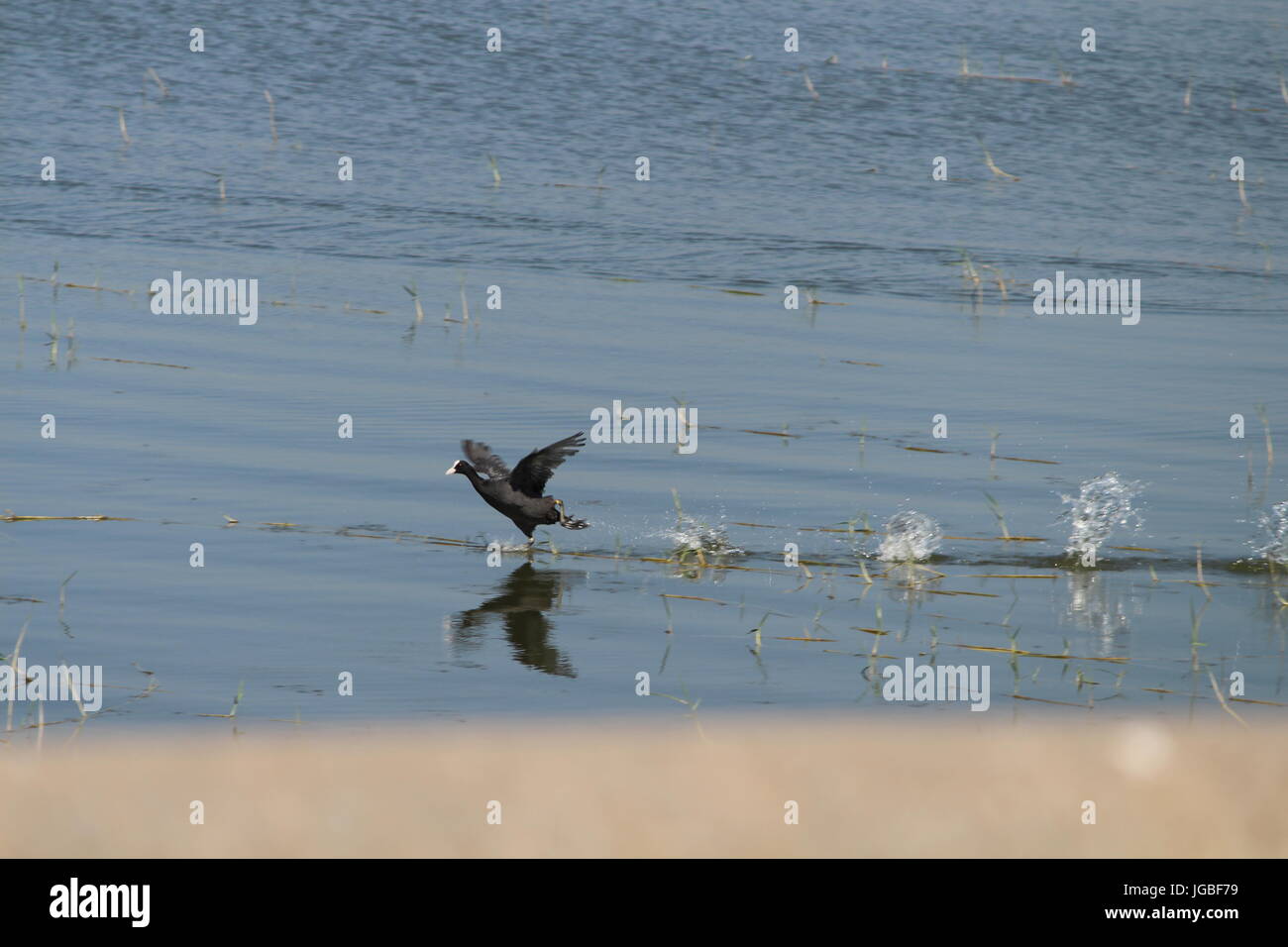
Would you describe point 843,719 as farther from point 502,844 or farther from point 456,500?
point 456,500

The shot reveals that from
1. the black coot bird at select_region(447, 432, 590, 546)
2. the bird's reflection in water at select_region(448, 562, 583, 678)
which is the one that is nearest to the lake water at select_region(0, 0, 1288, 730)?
the bird's reflection in water at select_region(448, 562, 583, 678)

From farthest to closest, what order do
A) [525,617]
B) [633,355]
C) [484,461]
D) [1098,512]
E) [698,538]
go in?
1. [633,355]
2. [1098,512]
3. [484,461]
4. [698,538]
5. [525,617]

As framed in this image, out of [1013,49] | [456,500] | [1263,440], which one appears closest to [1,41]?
[1013,49]

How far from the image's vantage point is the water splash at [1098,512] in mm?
8844

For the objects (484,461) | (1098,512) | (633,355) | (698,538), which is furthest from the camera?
(633,355)

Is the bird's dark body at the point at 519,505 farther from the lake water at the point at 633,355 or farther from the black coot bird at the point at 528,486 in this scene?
the lake water at the point at 633,355

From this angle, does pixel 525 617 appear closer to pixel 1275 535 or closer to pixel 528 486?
pixel 528 486

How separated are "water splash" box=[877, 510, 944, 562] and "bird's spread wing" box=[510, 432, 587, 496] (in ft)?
5.19

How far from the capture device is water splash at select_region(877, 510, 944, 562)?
859cm

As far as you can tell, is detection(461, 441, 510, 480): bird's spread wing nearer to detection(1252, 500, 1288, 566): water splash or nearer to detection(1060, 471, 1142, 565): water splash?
detection(1060, 471, 1142, 565): water splash

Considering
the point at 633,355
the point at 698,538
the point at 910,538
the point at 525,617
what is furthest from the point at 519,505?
the point at 633,355

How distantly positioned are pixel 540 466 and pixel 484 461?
17.3 inches

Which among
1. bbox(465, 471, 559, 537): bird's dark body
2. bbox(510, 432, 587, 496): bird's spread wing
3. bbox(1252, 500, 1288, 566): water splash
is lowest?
bbox(1252, 500, 1288, 566): water splash

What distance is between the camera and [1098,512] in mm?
9188
